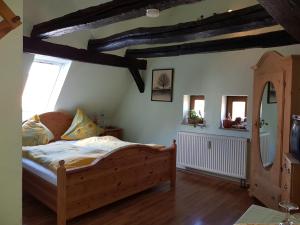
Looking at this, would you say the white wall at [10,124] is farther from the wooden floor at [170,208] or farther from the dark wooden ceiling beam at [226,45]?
the dark wooden ceiling beam at [226,45]

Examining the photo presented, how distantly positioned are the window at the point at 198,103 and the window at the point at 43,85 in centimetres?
231

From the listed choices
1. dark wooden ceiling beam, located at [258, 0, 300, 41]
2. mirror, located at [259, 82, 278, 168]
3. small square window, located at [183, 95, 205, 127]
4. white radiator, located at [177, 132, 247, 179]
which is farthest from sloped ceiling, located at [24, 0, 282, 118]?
dark wooden ceiling beam, located at [258, 0, 300, 41]

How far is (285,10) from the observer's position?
5.47 feet

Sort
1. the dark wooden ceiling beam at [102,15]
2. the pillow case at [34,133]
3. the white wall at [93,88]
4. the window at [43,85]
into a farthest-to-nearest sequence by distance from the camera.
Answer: the white wall at [93,88] < the window at [43,85] < the pillow case at [34,133] < the dark wooden ceiling beam at [102,15]

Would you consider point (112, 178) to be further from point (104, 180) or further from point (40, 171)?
point (40, 171)

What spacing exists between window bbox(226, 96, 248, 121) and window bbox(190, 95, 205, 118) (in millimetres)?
477

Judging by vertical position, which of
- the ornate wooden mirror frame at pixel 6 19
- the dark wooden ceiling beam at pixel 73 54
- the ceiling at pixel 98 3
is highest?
the ceiling at pixel 98 3

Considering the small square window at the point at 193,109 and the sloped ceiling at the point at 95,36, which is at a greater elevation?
the sloped ceiling at the point at 95,36

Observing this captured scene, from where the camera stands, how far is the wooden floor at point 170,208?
9.77 feet

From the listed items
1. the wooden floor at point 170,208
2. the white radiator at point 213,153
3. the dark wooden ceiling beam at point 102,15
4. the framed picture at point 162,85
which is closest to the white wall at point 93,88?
the framed picture at point 162,85

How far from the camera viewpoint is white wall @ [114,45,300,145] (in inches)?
169

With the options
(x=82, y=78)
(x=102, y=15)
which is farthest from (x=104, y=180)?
(x=82, y=78)

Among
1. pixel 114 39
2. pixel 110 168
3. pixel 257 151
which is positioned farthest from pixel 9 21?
pixel 257 151

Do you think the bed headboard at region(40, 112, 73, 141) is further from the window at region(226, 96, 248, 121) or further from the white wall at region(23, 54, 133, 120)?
the window at region(226, 96, 248, 121)
